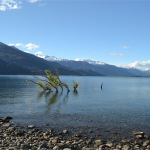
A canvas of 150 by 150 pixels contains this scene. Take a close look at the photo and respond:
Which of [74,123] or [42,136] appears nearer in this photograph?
[42,136]

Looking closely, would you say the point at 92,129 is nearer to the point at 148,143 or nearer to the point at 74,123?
the point at 74,123

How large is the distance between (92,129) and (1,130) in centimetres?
1338

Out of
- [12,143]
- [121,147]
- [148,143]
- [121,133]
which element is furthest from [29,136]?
[148,143]

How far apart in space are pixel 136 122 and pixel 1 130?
899 inches

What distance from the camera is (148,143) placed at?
18.2m

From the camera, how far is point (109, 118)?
30031 mm

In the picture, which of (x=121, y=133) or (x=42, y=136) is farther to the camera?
(x=121, y=133)

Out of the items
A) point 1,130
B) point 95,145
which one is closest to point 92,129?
point 95,145

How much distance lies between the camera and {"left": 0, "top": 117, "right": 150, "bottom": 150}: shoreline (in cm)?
1605

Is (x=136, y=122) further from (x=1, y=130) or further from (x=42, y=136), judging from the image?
(x=1, y=130)

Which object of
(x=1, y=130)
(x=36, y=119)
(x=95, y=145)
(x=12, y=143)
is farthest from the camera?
(x=36, y=119)

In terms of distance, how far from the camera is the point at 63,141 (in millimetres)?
17891

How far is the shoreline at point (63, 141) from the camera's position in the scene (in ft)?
52.7

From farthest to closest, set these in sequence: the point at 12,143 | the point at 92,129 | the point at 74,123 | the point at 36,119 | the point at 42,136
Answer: the point at 36,119 < the point at 74,123 < the point at 92,129 < the point at 42,136 < the point at 12,143
